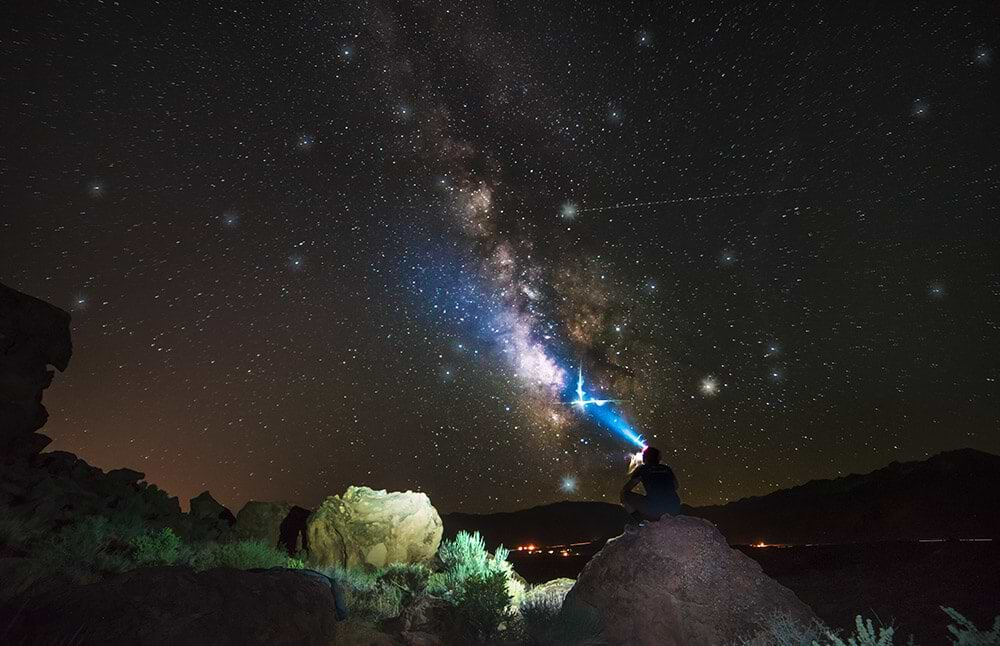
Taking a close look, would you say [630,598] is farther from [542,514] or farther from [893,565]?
[542,514]

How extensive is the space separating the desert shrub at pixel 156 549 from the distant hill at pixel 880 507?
2901cm

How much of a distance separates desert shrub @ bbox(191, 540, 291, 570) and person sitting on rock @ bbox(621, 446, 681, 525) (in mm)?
5987

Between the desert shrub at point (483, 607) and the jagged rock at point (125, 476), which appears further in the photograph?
the jagged rock at point (125, 476)

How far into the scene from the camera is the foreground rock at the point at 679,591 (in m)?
6.05

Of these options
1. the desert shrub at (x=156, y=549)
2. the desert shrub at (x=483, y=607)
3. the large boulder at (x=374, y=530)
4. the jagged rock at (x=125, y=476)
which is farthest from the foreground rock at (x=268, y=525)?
the desert shrub at (x=483, y=607)

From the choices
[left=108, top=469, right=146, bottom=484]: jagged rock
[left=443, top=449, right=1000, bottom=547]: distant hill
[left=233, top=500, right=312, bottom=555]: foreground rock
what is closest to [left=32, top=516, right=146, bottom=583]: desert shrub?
[left=108, top=469, right=146, bottom=484]: jagged rock

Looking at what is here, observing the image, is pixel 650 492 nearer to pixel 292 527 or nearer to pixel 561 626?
pixel 561 626

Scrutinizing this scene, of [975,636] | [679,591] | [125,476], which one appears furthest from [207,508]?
[975,636]

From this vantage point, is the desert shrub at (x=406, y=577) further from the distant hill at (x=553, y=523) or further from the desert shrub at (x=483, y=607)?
the distant hill at (x=553, y=523)

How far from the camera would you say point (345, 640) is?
5.66 m

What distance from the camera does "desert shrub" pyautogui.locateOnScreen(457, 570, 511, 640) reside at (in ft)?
21.6

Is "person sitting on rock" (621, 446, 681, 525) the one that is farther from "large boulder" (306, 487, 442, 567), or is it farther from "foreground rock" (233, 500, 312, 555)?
"foreground rock" (233, 500, 312, 555)

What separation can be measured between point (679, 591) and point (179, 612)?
5.10 metres

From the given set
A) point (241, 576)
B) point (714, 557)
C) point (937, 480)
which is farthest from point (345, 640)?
point (937, 480)
